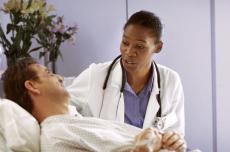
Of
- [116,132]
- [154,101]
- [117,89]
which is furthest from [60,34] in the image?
[116,132]

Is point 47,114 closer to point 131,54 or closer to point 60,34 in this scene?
point 131,54

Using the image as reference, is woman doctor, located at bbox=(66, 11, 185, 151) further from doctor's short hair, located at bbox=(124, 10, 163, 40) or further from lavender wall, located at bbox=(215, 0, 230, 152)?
lavender wall, located at bbox=(215, 0, 230, 152)

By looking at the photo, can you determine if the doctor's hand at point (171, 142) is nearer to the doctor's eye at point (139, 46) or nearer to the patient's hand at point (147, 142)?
the patient's hand at point (147, 142)

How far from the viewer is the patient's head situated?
129 centimetres

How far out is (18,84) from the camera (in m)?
1.28

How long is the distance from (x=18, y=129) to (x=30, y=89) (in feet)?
0.60

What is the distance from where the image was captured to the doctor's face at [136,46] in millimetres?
1621

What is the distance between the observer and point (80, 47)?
2.50 m

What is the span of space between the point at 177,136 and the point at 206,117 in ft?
5.48

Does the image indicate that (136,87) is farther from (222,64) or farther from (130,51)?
(222,64)

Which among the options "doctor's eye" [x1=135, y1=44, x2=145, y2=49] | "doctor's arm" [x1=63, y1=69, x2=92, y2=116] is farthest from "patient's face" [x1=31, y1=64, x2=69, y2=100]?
"doctor's eye" [x1=135, y1=44, x2=145, y2=49]

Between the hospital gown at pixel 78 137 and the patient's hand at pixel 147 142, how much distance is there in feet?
0.10

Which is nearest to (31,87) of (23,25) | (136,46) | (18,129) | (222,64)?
(18,129)

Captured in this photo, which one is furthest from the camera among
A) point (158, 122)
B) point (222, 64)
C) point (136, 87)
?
point (222, 64)
